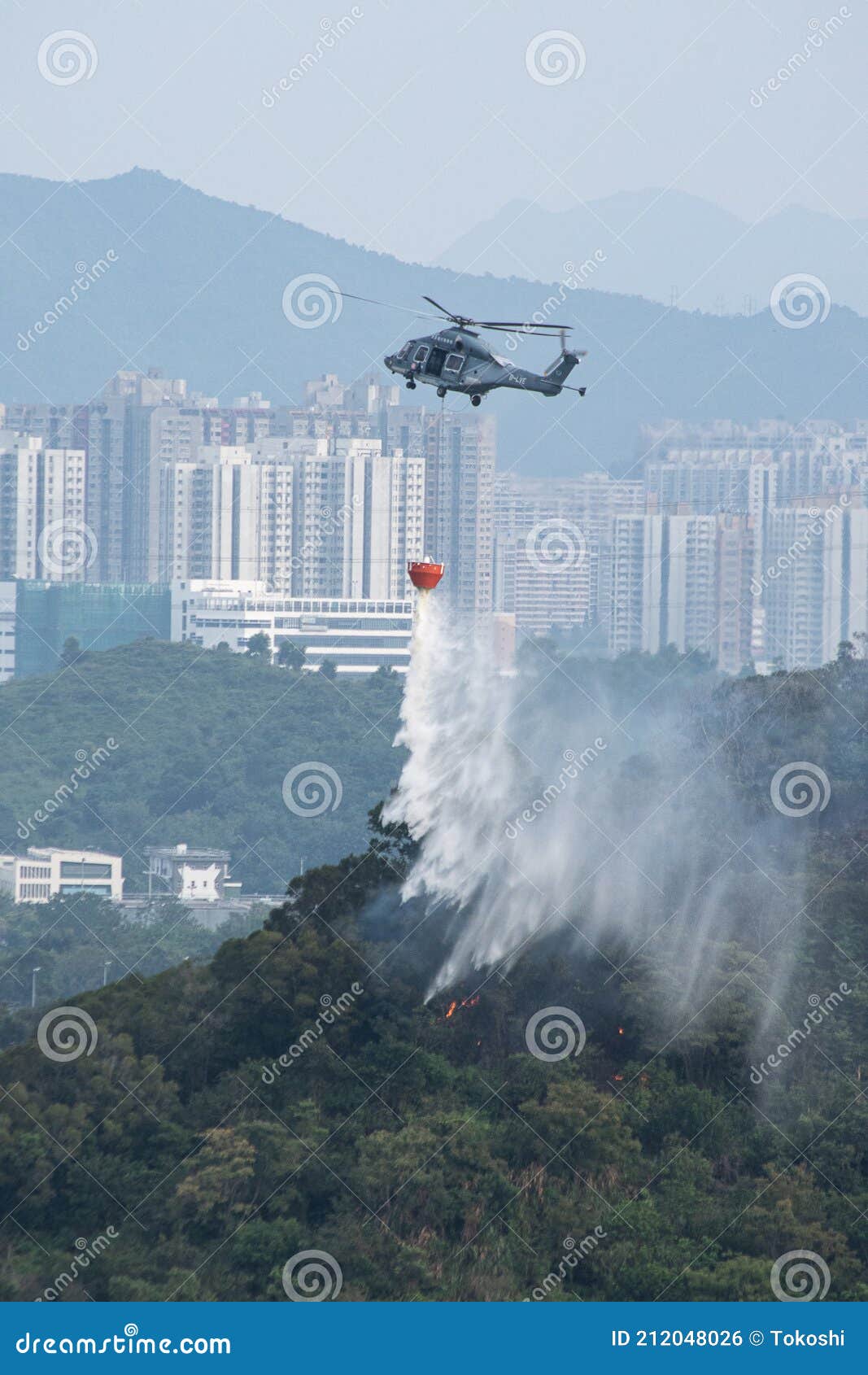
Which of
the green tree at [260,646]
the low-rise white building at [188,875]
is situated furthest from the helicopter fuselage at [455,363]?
the green tree at [260,646]

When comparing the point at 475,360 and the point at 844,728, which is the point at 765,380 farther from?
the point at 475,360

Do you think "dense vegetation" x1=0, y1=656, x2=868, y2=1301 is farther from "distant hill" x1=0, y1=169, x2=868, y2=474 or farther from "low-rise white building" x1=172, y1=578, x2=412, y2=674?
"distant hill" x1=0, y1=169, x2=868, y2=474

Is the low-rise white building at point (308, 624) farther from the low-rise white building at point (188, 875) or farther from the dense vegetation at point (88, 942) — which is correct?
the dense vegetation at point (88, 942)

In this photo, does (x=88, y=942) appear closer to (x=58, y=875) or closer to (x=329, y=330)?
(x=58, y=875)

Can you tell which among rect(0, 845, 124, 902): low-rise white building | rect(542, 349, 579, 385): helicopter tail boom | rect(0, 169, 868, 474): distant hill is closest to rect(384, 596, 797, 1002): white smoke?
rect(542, 349, 579, 385): helicopter tail boom

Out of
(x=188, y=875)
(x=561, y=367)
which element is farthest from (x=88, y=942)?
(x=561, y=367)
